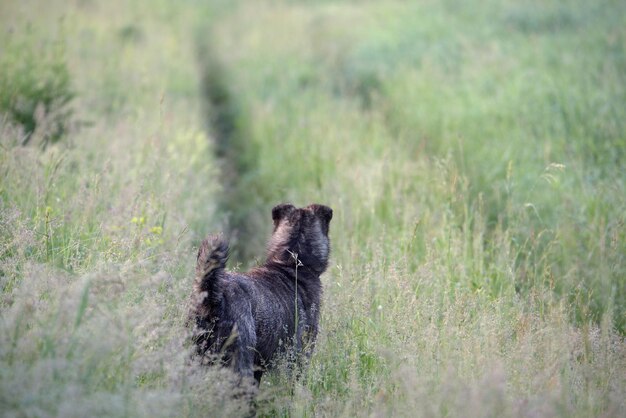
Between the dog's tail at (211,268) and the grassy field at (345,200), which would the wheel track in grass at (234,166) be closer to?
the grassy field at (345,200)

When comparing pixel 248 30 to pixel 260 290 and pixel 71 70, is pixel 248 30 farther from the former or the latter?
pixel 260 290

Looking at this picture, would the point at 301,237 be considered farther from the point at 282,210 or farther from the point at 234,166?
the point at 234,166

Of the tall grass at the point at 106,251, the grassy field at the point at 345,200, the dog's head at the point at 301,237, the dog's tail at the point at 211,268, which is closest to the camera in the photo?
the tall grass at the point at 106,251

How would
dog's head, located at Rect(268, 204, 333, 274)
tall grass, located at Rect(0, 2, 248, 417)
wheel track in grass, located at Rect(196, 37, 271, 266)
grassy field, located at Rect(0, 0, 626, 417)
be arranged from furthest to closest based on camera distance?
wheel track in grass, located at Rect(196, 37, 271, 266) → dog's head, located at Rect(268, 204, 333, 274) → grassy field, located at Rect(0, 0, 626, 417) → tall grass, located at Rect(0, 2, 248, 417)

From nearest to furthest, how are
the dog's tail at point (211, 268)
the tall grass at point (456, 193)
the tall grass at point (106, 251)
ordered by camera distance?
the tall grass at point (106, 251)
the dog's tail at point (211, 268)
the tall grass at point (456, 193)

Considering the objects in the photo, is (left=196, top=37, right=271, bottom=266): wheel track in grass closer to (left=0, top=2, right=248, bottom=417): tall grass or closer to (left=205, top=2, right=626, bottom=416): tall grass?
(left=205, top=2, right=626, bottom=416): tall grass

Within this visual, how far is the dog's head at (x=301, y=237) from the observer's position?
16.7ft

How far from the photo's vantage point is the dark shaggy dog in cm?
393

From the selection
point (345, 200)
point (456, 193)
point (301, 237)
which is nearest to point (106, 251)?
point (301, 237)

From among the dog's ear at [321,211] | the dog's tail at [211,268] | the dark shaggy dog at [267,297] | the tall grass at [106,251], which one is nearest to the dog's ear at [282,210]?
the dark shaggy dog at [267,297]

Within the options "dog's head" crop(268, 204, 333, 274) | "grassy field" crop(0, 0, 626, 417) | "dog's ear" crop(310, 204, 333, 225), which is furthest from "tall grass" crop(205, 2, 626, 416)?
"dog's ear" crop(310, 204, 333, 225)

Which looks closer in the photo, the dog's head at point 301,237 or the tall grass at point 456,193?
the tall grass at point 456,193

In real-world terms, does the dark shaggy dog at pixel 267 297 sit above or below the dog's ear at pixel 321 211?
below

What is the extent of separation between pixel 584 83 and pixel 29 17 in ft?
31.3
